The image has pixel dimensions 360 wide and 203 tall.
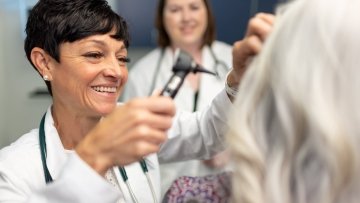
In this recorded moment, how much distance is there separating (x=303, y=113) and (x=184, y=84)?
1.41 metres

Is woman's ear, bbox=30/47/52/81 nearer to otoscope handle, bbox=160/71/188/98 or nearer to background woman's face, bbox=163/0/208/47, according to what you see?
otoscope handle, bbox=160/71/188/98

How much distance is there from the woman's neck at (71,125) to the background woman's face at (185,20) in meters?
1.03

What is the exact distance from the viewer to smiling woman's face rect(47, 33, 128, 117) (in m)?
1.07

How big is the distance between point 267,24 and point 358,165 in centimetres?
26

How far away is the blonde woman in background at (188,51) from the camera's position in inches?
76.6

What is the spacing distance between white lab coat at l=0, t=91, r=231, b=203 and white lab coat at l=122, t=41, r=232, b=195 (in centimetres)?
54

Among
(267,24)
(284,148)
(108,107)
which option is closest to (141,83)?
(108,107)

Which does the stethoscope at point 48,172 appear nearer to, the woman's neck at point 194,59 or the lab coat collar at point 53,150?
the lab coat collar at point 53,150

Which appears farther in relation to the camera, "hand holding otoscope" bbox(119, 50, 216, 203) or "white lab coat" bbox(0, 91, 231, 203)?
"hand holding otoscope" bbox(119, 50, 216, 203)

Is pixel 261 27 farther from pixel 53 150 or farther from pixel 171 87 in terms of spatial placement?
pixel 53 150

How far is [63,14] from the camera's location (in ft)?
3.48

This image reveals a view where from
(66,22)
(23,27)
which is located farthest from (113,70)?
(23,27)

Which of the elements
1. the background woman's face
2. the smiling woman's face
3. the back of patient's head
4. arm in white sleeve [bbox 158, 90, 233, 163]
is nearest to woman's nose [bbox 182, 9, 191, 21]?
the background woman's face

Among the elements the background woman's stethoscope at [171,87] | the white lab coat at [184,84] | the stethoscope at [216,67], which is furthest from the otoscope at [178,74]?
the stethoscope at [216,67]
